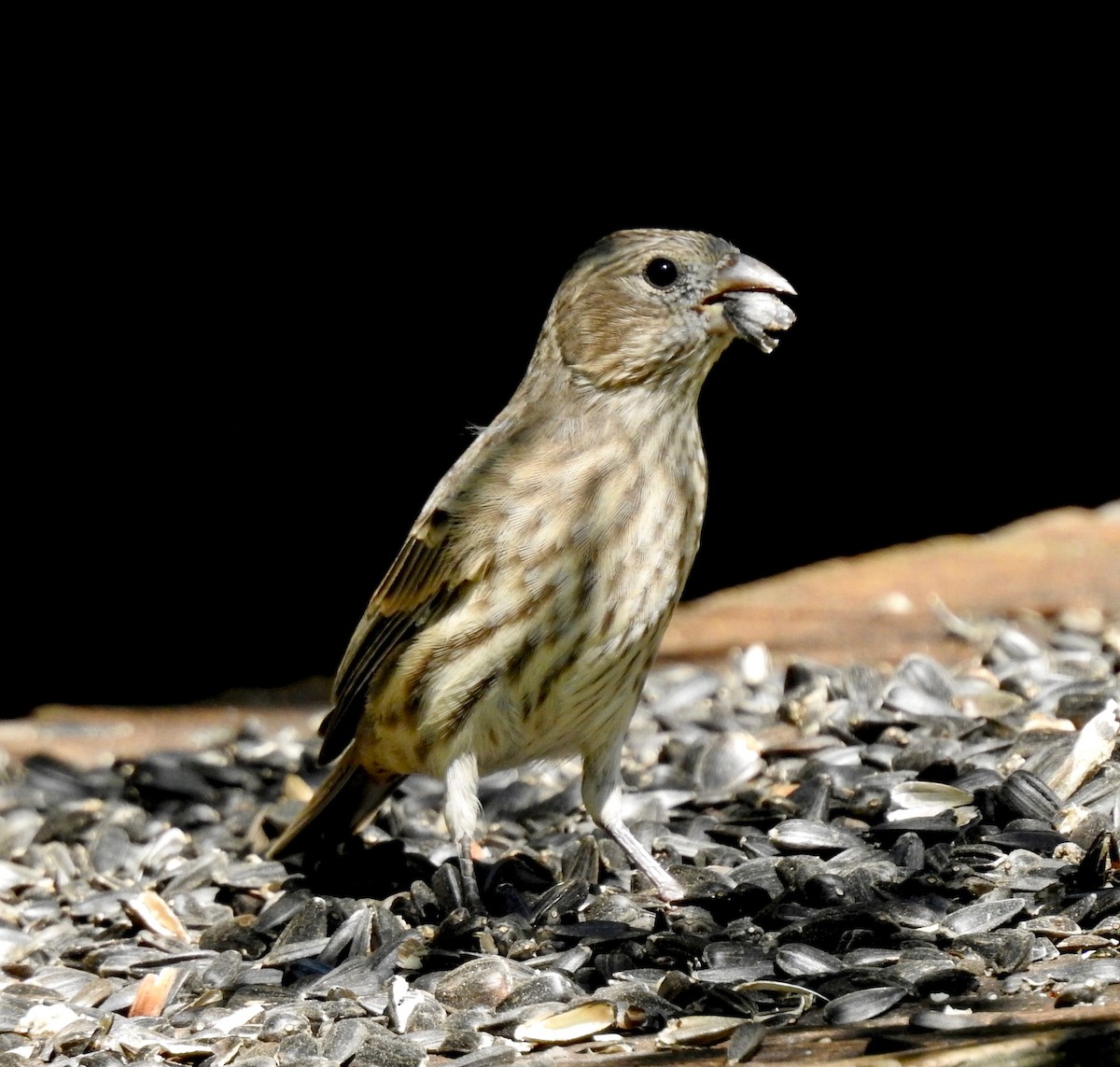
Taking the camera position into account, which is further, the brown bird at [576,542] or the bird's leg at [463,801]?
the bird's leg at [463,801]

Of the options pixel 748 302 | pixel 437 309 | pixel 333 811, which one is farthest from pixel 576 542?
pixel 437 309

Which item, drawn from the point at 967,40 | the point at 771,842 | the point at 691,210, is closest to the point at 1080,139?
the point at 967,40

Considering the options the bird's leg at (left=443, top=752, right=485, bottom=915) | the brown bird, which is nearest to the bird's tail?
the brown bird

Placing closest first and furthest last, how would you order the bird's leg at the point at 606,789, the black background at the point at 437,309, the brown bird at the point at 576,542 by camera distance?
1. the brown bird at the point at 576,542
2. the bird's leg at the point at 606,789
3. the black background at the point at 437,309

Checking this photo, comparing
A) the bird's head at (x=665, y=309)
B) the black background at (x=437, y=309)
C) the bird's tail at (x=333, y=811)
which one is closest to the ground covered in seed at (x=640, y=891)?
the bird's tail at (x=333, y=811)

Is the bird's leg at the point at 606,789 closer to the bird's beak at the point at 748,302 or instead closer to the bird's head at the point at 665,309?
the bird's head at the point at 665,309

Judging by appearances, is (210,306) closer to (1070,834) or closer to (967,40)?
(967,40)

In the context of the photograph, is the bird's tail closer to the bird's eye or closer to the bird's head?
the bird's head
